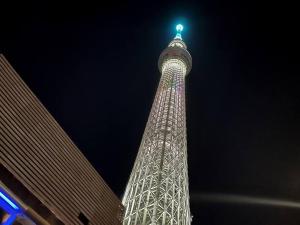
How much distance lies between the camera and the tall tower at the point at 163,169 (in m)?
26.2

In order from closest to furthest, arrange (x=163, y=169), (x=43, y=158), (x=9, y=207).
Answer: (x=9, y=207) < (x=43, y=158) < (x=163, y=169)

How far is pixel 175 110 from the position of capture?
3991cm

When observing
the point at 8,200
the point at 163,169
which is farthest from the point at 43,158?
the point at 163,169

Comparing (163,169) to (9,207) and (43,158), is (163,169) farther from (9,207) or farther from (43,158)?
(9,207)

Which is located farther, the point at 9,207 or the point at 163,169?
the point at 163,169

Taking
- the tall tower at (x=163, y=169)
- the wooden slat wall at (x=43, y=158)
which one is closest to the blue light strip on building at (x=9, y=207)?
the wooden slat wall at (x=43, y=158)

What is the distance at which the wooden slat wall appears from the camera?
14242mm

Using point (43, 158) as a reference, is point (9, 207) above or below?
below

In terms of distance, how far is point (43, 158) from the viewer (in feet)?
50.8

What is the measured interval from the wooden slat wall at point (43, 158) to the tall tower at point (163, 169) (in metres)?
8.44

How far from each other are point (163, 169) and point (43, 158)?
1636 cm

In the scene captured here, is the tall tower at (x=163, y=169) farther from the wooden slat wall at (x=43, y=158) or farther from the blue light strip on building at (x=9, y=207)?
the blue light strip on building at (x=9, y=207)

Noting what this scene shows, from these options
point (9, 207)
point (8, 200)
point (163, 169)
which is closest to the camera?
point (8, 200)

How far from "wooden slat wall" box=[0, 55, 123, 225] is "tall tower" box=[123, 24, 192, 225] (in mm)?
8443
